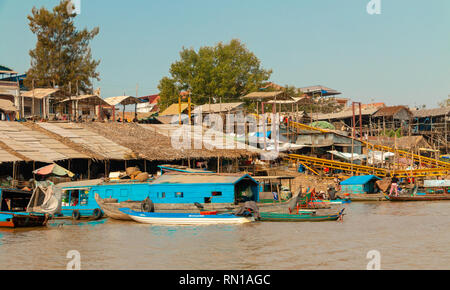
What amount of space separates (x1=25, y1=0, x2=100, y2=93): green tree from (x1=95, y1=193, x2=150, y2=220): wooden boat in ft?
76.2

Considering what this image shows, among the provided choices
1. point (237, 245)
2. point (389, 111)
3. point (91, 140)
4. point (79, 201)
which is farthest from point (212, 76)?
point (237, 245)

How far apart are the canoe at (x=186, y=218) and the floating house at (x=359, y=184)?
40.2ft

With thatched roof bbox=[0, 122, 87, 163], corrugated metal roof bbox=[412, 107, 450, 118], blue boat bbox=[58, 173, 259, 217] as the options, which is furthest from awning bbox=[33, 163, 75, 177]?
corrugated metal roof bbox=[412, 107, 450, 118]

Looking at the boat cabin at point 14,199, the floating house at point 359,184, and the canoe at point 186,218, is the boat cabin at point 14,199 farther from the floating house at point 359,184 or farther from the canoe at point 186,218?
the floating house at point 359,184

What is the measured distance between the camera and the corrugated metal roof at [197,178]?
2245cm

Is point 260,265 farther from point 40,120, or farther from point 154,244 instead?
point 40,120

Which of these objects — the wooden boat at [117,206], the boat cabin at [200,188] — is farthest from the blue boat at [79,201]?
the boat cabin at [200,188]

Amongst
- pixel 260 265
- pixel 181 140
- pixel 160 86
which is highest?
pixel 160 86

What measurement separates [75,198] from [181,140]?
35.7ft

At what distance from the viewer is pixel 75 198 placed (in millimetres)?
24844

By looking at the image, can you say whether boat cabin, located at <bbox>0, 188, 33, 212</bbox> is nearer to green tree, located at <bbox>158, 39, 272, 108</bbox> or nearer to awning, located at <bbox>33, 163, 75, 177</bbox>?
awning, located at <bbox>33, 163, 75, 177</bbox>

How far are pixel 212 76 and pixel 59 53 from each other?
14700 mm

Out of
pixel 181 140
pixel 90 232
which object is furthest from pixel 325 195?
pixel 90 232
